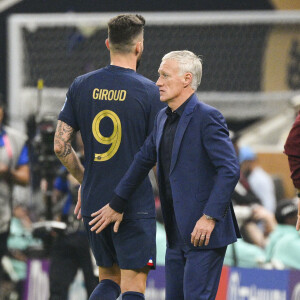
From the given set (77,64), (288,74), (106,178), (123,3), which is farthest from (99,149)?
(123,3)

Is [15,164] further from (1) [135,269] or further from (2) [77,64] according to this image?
(1) [135,269]

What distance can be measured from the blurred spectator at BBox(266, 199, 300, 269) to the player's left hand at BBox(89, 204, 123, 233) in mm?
3149

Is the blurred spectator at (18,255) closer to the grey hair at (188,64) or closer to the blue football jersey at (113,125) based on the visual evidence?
the blue football jersey at (113,125)

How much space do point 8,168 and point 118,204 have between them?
134 inches

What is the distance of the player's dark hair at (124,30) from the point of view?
185 inches

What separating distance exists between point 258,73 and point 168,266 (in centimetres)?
555

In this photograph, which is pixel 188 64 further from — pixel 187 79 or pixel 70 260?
pixel 70 260

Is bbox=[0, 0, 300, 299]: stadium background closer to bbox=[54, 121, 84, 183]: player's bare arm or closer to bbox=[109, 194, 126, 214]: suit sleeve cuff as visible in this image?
bbox=[54, 121, 84, 183]: player's bare arm

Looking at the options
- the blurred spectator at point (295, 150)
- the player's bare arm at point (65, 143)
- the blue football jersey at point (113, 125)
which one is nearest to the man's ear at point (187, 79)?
the blue football jersey at point (113, 125)

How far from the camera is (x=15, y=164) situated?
778 centimetres

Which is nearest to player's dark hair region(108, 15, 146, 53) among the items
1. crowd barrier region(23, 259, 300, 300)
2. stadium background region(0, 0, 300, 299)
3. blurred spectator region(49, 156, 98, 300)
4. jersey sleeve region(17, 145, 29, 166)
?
blurred spectator region(49, 156, 98, 300)

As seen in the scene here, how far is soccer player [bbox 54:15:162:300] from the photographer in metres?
4.69

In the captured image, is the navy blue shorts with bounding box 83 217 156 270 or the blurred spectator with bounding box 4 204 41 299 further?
the blurred spectator with bounding box 4 204 41 299

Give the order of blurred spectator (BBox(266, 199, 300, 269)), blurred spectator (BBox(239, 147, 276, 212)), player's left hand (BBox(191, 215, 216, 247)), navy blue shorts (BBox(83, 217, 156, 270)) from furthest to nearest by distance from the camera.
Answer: blurred spectator (BBox(239, 147, 276, 212))
blurred spectator (BBox(266, 199, 300, 269))
navy blue shorts (BBox(83, 217, 156, 270))
player's left hand (BBox(191, 215, 216, 247))
